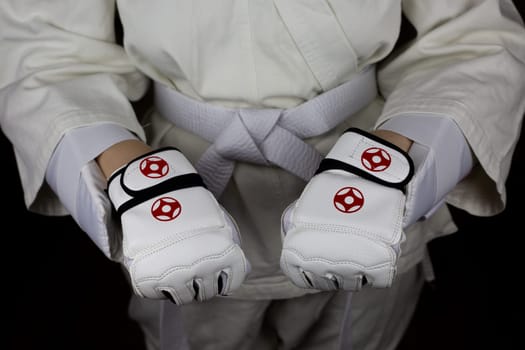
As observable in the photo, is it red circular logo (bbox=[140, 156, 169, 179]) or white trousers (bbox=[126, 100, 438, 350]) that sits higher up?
red circular logo (bbox=[140, 156, 169, 179])

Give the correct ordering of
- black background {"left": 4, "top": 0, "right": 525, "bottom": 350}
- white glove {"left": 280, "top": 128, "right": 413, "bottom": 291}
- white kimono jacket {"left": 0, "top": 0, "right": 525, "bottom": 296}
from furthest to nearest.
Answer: black background {"left": 4, "top": 0, "right": 525, "bottom": 350} < white kimono jacket {"left": 0, "top": 0, "right": 525, "bottom": 296} < white glove {"left": 280, "top": 128, "right": 413, "bottom": 291}

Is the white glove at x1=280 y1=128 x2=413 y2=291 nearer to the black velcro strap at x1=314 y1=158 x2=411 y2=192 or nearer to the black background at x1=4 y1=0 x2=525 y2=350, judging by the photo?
the black velcro strap at x1=314 y1=158 x2=411 y2=192

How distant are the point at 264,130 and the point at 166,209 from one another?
0.58 feet

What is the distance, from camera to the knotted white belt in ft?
2.64

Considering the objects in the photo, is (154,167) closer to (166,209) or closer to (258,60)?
(166,209)

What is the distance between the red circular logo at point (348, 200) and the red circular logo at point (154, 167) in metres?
0.16

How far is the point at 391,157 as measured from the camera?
2.25 feet

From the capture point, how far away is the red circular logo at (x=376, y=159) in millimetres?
681

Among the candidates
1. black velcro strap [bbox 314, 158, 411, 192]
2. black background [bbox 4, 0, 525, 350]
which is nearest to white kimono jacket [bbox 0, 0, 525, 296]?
black velcro strap [bbox 314, 158, 411, 192]

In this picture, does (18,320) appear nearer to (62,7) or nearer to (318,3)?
(62,7)

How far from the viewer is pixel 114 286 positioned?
1.53 metres

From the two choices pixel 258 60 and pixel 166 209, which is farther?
pixel 258 60

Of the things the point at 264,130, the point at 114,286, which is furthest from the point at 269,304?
the point at 114,286

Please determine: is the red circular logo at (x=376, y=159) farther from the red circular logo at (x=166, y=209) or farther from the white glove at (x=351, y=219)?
the red circular logo at (x=166, y=209)
